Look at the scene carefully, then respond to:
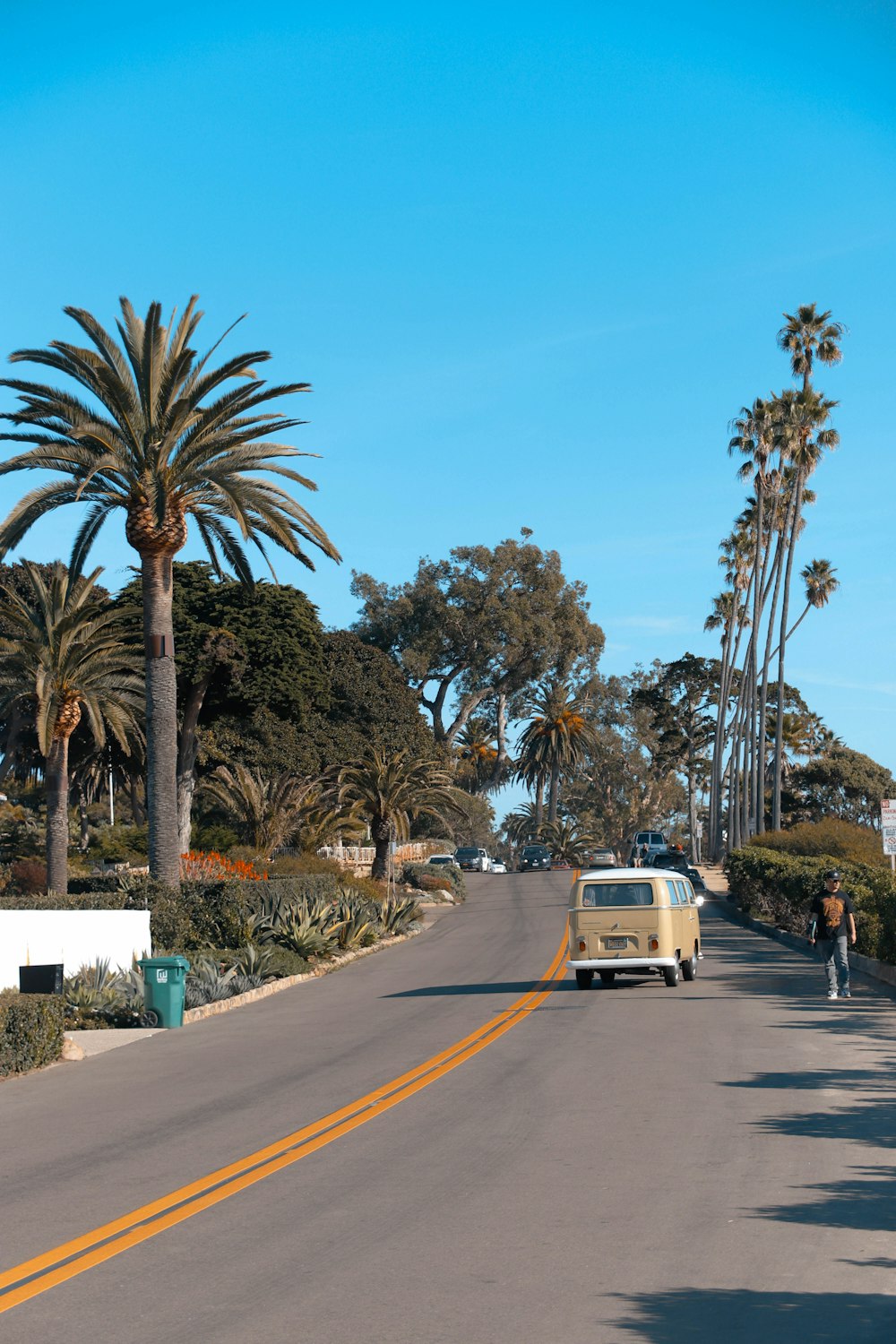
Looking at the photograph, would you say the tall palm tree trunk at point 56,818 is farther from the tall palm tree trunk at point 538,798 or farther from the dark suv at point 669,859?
the tall palm tree trunk at point 538,798

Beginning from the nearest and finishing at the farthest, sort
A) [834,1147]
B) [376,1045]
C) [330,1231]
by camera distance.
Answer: [330,1231] → [834,1147] → [376,1045]

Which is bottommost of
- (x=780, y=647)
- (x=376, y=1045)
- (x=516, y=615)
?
(x=376, y=1045)

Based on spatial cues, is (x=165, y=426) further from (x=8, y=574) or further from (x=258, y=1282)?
(x=8, y=574)

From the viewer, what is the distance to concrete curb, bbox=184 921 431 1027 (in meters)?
21.9

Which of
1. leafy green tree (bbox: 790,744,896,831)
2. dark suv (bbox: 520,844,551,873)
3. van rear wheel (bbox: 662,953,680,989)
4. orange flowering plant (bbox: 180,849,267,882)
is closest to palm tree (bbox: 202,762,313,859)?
orange flowering plant (bbox: 180,849,267,882)

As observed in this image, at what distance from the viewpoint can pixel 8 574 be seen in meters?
58.0

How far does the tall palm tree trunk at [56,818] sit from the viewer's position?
34281 mm

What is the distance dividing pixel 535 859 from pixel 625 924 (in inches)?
2429

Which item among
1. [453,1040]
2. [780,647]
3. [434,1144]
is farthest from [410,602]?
[434,1144]

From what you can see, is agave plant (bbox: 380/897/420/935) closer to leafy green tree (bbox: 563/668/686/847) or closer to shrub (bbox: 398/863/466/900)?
shrub (bbox: 398/863/466/900)

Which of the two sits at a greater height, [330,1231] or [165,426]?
[165,426]

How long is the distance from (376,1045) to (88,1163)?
21.5 ft

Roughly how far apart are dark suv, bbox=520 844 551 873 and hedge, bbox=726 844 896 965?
33.3 meters

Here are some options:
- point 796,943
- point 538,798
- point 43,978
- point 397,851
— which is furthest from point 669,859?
point 538,798
